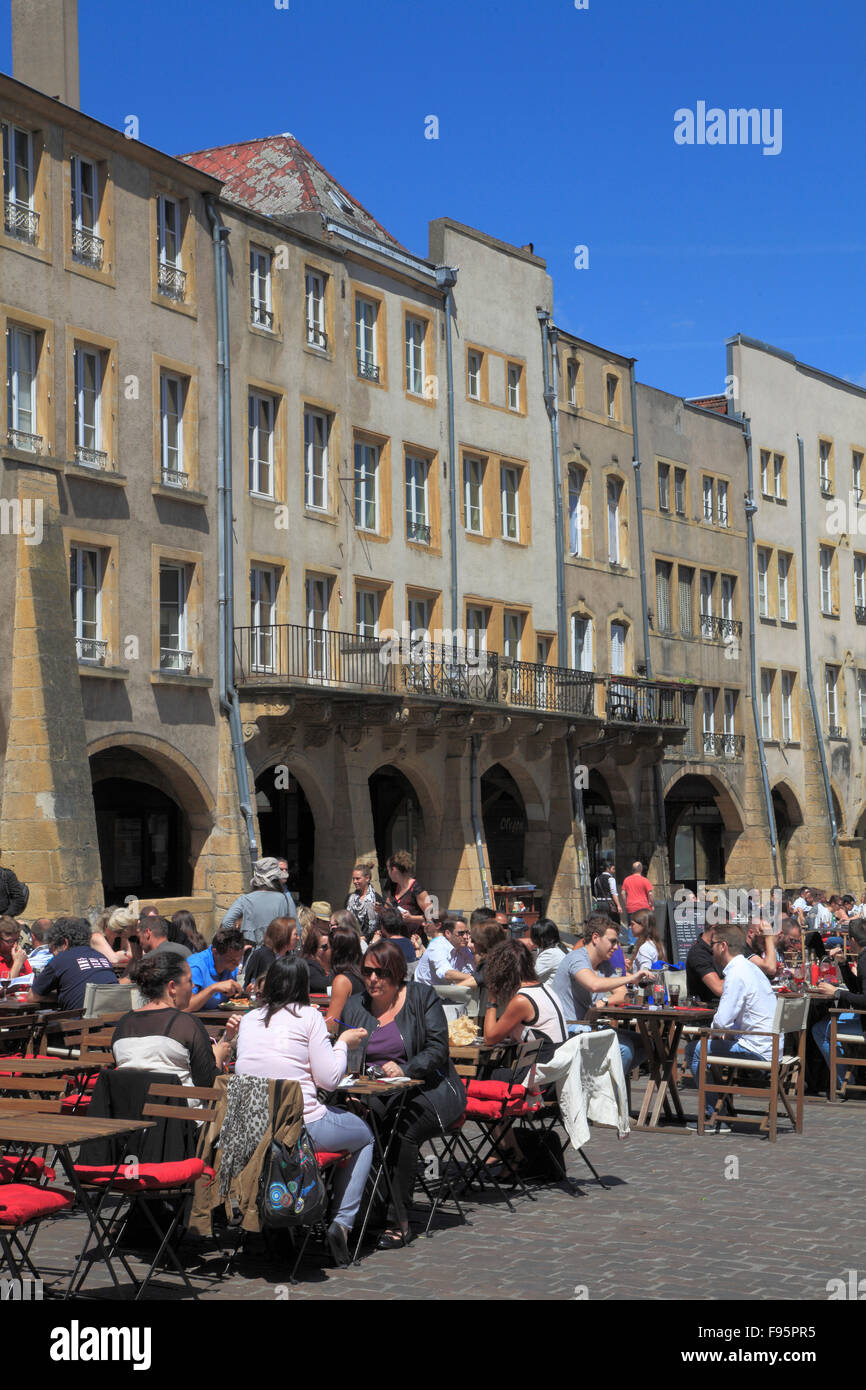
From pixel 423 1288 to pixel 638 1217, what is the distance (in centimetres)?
221

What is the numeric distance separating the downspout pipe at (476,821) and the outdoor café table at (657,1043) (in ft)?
63.5

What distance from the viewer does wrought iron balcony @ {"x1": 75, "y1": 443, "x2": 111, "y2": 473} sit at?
25.9m

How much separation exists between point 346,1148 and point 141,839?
20194 mm

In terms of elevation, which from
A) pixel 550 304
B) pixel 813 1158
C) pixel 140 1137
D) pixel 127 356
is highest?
pixel 550 304

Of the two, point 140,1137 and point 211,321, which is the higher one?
point 211,321

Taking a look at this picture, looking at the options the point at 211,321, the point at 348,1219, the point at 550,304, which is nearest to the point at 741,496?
the point at 550,304

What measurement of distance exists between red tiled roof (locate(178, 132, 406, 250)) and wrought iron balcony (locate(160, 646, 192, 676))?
31.7 ft

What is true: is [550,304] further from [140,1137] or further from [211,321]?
[140,1137]

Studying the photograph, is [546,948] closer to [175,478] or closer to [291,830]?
[175,478]

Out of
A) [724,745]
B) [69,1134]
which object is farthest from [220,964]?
[724,745]

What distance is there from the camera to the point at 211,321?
28.7m

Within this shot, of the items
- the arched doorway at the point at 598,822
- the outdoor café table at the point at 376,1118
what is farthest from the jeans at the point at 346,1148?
the arched doorway at the point at 598,822

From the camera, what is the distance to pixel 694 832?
4578cm
